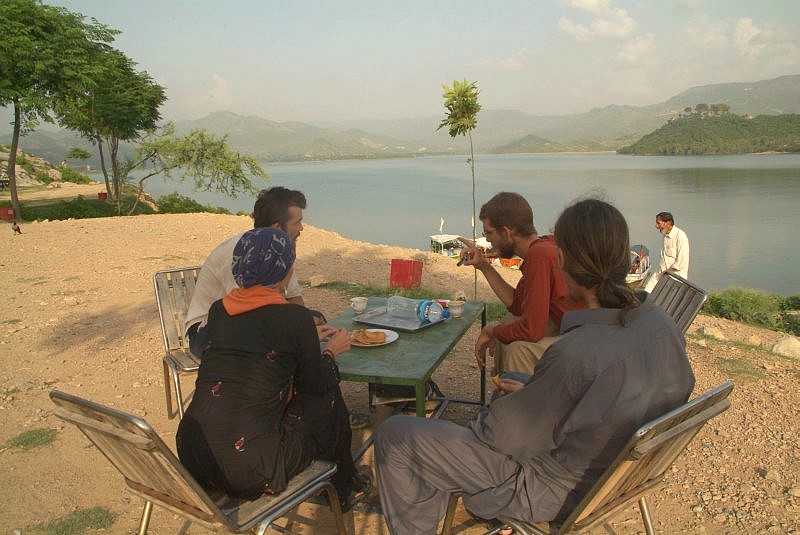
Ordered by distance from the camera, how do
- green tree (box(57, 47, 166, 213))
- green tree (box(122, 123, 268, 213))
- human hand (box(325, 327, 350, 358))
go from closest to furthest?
human hand (box(325, 327, 350, 358)), green tree (box(57, 47, 166, 213)), green tree (box(122, 123, 268, 213))

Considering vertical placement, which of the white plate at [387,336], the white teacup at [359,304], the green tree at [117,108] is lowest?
the white plate at [387,336]

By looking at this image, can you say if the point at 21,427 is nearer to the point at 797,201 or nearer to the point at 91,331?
the point at 91,331

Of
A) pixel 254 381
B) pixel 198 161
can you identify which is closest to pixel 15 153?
pixel 198 161

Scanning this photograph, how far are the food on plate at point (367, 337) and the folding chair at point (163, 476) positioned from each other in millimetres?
728

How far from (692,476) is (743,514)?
1.11 ft

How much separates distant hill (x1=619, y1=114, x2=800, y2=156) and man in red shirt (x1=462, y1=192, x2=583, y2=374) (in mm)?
106726

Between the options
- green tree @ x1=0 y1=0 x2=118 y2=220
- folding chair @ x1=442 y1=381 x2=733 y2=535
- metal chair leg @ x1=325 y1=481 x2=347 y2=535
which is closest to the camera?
folding chair @ x1=442 y1=381 x2=733 y2=535

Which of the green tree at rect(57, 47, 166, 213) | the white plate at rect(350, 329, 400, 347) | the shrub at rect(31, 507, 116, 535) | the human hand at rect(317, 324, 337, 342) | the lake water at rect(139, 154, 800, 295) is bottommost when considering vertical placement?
the lake water at rect(139, 154, 800, 295)

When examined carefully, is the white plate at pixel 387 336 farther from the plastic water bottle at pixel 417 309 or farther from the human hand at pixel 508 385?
the human hand at pixel 508 385

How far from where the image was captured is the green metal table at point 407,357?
2381 millimetres

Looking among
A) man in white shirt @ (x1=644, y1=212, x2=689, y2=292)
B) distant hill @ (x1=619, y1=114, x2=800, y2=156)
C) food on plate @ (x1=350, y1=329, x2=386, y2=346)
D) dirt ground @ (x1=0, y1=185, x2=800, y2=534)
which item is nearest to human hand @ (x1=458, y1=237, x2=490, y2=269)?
food on plate @ (x1=350, y1=329, x2=386, y2=346)

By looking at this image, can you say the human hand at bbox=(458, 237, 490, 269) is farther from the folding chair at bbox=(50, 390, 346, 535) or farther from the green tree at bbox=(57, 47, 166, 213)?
the green tree at bbox=(57, 47, 166, 213)

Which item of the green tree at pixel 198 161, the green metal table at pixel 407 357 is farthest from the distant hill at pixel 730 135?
the green metal table at pixel 407 357

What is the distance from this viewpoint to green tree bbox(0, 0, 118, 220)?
15.1 metres
